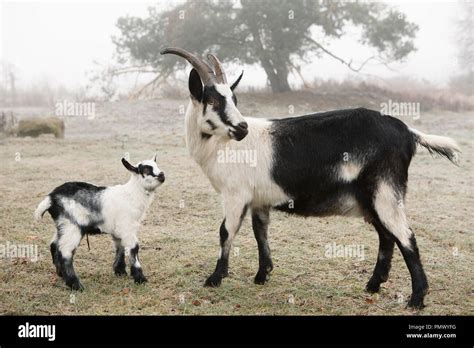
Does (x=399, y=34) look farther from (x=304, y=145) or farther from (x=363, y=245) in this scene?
(x=304, y=145)

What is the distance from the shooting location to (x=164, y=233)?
761cm

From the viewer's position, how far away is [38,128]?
15914 mm

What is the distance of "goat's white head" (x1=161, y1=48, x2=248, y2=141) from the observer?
5301mm

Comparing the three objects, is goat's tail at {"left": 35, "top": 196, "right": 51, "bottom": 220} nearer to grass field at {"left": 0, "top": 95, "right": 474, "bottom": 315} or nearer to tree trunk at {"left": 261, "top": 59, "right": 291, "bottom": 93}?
grass field at {"left": 0, "top": 95, "right": 474, "bottom": 315}

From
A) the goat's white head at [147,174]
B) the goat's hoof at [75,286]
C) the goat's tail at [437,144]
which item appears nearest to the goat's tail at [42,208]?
the goat's hoof at [75,286]

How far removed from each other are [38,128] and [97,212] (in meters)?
11.2

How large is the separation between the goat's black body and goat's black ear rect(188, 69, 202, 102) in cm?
83

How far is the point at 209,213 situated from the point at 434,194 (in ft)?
13.4

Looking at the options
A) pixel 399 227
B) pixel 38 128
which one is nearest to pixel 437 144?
pixel 399 227

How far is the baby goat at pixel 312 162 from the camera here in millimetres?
5168

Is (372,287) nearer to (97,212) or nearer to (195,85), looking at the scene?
(195,85)

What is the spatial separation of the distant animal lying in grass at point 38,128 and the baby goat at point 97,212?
10.9m

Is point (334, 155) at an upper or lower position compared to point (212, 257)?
upper

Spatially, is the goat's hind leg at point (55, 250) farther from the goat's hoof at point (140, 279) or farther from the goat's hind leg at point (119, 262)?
the goat's hoof at point (140, 279)
